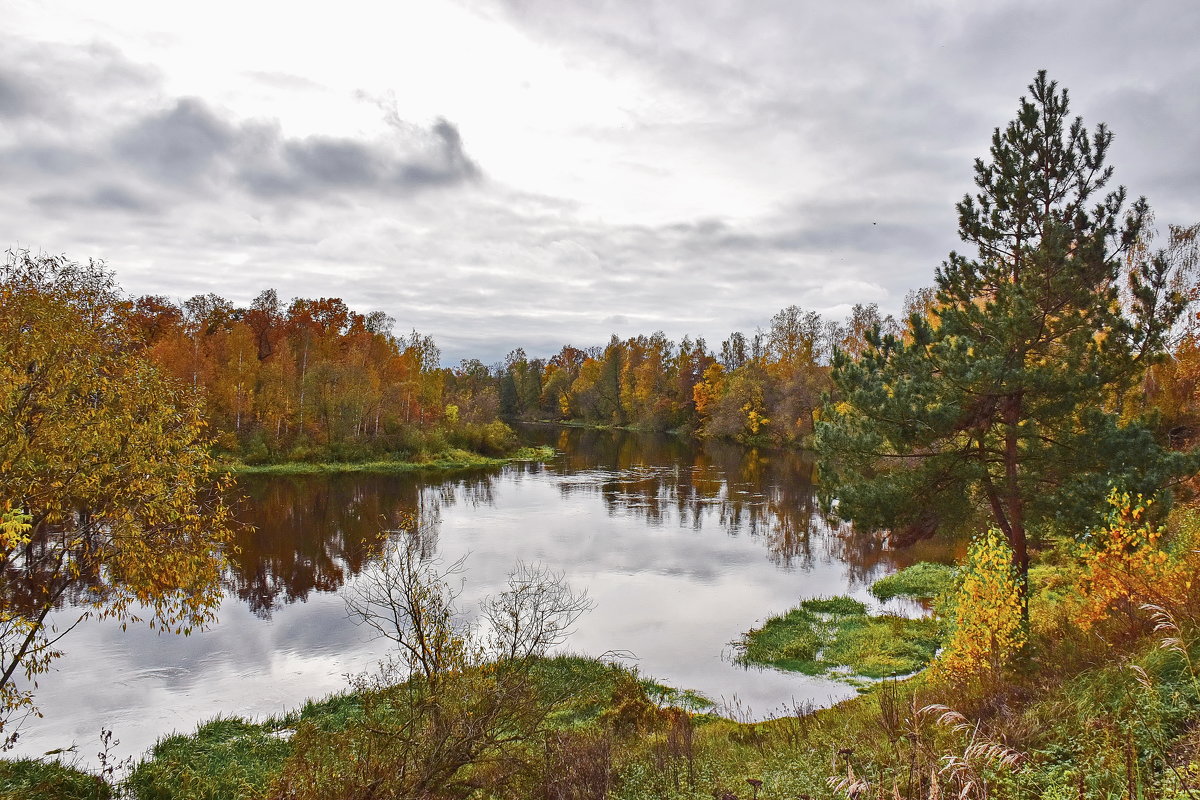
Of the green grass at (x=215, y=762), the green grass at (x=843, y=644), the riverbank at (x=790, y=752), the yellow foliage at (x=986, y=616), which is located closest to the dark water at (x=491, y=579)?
the green grass at (x=843, y=644)

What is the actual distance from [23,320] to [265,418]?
44014 millimetres

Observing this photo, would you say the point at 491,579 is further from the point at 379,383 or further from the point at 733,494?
the point at 379,383

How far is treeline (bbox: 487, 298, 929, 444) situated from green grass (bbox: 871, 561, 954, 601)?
18.4 meters

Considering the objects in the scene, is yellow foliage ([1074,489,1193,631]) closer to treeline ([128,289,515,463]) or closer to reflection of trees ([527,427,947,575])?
reflection of trees ([527,427,947,575])

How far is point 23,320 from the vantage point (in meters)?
9.23

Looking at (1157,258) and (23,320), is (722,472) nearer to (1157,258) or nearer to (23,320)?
(1157,258)

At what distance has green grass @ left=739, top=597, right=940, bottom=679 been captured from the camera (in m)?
15.6

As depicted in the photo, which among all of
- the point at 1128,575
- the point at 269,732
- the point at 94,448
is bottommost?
the point at 269,732

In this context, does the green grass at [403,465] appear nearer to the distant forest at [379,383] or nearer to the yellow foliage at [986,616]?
the distant forest at [379,383]

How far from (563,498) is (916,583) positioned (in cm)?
2017

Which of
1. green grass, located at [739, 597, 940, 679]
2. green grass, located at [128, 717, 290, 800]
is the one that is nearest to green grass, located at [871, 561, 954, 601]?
green grass, located at [739, 597, 940, 679]

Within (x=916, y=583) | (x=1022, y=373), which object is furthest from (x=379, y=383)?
(x=1022, y=373)

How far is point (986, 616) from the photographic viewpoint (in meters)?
9.66

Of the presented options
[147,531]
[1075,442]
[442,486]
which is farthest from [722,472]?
[147,531]
